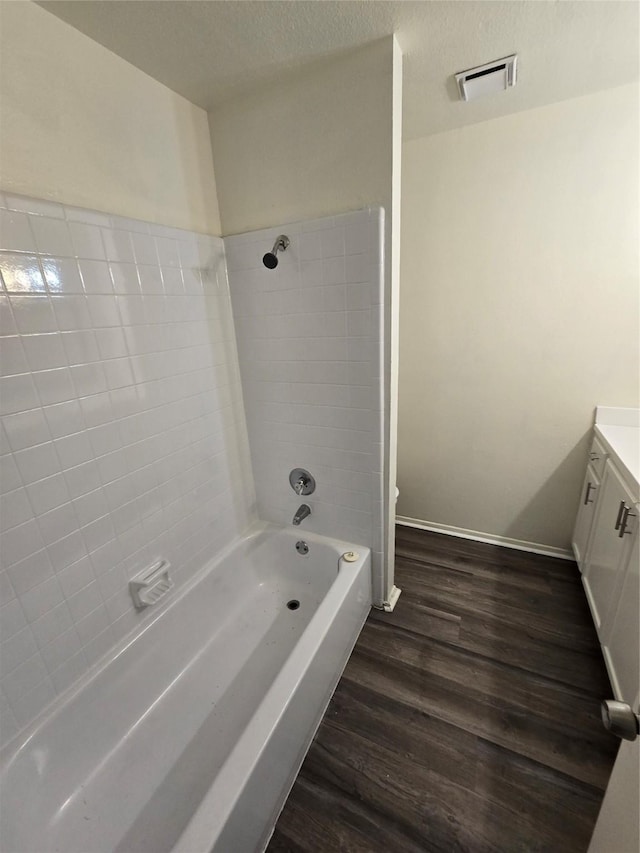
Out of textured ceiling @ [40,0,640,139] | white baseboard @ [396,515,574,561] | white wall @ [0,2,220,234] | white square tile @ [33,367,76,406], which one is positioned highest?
textured ceiling @ [40,0,640,139]

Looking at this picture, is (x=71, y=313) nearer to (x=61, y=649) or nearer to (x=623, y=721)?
(x=61, y=649)

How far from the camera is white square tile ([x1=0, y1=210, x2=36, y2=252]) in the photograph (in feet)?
2.97

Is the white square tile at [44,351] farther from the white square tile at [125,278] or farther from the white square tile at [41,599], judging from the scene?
the white square tile at [41,599]

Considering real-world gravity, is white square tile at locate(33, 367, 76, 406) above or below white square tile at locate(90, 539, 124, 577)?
above

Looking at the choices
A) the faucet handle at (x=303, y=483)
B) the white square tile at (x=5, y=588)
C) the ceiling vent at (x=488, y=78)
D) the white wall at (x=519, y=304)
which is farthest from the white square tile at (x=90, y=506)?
the ceiling vent at (x=488, y=78)

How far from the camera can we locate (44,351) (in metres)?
1.01

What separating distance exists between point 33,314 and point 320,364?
3.27 ft

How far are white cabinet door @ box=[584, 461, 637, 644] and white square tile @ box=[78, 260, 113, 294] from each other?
78.7 inches

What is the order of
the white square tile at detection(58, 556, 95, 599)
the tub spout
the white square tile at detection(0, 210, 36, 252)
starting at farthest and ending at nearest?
1. the tub spout
2. the white square tile at detection(58, 556, 95, 599)
3. the white square tile at detection(0, 210, 36, 252)

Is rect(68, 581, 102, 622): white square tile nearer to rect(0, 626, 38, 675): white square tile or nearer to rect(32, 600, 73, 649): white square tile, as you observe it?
rect(32, 600, 73, 649): white square tile

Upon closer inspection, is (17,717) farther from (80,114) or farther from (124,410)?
(80,114)

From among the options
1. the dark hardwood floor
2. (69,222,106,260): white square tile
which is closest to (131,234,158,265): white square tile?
(69,222,106,260): white square tile

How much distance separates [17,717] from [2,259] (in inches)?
50.7

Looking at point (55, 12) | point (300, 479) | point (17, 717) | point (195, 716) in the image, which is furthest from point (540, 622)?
point (55, 12)
